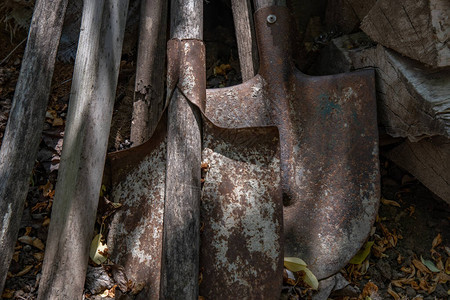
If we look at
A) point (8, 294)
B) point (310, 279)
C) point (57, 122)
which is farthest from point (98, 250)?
point (310, 279)

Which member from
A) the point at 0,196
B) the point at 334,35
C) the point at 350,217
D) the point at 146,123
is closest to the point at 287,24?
the point at 334,35

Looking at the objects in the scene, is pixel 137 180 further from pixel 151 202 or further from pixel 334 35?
pixel 334 35

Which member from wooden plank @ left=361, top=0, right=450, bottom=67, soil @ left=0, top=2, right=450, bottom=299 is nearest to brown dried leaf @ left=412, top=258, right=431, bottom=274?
soil @ left=0, top=2, right=450, bottom=299

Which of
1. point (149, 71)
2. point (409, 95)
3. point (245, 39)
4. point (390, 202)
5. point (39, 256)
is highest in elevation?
point (245, 39)

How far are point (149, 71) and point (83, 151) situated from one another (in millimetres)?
661

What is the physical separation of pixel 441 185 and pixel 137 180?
4.69 ft

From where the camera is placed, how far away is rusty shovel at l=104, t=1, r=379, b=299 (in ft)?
5.15

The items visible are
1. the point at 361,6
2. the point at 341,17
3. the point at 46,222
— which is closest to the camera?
the point at 46,222

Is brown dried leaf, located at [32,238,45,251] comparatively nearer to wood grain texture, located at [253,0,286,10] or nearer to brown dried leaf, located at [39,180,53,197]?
brown dried leaf, located at [39,180,53,197]

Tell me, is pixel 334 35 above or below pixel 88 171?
above

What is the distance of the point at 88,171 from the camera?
162cm

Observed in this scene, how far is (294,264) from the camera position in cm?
162

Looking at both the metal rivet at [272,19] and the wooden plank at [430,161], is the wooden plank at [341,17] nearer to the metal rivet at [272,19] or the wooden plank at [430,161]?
the metal rivet at [272,19]

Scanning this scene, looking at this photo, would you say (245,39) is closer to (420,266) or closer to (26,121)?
(26,121)
